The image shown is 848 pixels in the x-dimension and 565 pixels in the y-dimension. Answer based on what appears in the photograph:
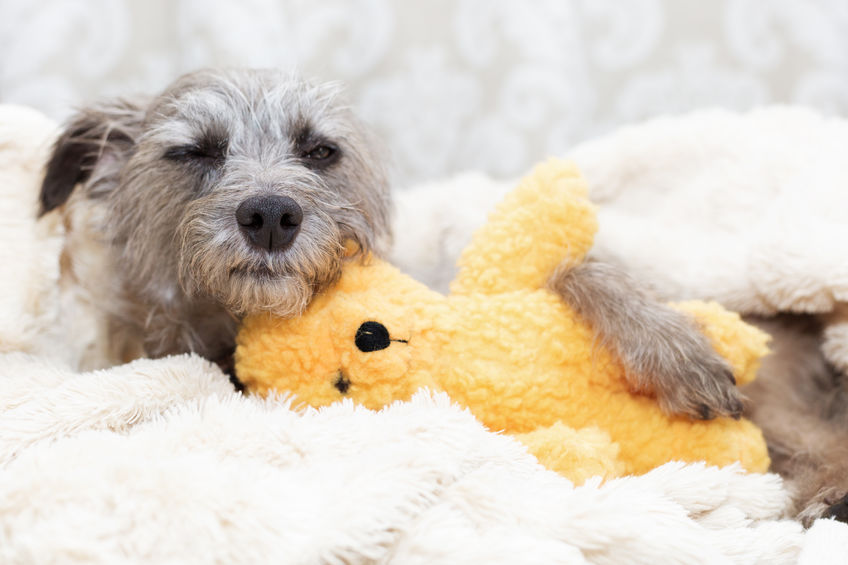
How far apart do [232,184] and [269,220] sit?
0.21 metres

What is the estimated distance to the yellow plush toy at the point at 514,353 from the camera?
1.23 metres

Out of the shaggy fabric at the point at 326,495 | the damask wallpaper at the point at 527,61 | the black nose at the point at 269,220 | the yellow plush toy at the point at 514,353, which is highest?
the damask wallpaper at the point at 527,61

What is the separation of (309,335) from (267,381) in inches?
4.9

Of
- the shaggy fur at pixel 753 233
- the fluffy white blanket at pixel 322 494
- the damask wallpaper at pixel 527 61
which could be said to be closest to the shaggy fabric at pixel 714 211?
the shaggy fur at pixel 753 233

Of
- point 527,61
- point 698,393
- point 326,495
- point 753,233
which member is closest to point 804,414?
point 753,233

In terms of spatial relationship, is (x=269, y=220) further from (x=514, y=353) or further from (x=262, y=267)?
(x=514, y=353)

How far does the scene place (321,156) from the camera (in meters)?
1.67

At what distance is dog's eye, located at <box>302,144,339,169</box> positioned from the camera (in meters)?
1.64

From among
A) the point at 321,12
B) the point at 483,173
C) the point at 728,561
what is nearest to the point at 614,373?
the point at 728,561

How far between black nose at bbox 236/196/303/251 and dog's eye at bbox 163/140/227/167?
0.36 meters

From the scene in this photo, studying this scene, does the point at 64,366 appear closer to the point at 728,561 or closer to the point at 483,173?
the point at 728,561

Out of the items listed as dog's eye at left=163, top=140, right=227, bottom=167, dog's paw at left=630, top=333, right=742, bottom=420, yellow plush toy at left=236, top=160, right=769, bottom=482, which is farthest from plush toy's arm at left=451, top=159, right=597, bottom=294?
dog's eye at left=163, top=140, right=227, bottom=167

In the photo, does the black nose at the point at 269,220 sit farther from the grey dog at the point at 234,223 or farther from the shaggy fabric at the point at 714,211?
the shaggy fabric at the point at 714,211

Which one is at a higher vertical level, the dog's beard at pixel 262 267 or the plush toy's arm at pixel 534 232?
the plush toy's arm at pixel 534 232
